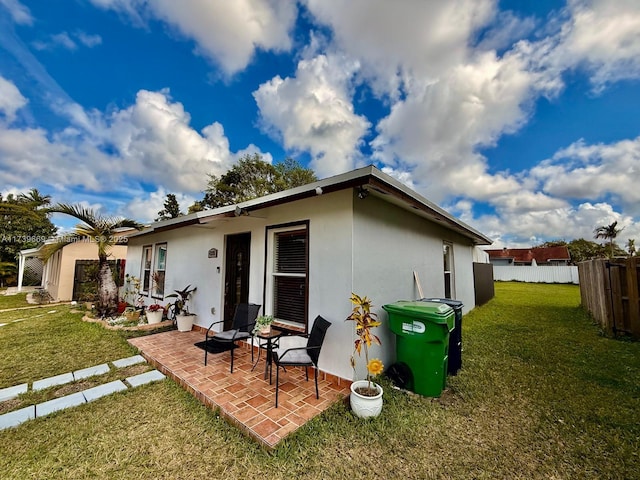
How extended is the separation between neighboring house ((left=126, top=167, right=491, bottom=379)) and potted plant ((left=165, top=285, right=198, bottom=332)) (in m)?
0.19

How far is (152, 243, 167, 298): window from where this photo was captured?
7.91m

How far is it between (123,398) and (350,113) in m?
8.69

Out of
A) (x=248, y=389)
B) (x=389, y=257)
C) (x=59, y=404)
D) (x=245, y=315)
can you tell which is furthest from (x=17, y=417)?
(x=389, y=257)

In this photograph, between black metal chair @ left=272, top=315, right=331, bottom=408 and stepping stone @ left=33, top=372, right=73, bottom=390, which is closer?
black metal chair @ left=272, top=315, right=331, bottom=408

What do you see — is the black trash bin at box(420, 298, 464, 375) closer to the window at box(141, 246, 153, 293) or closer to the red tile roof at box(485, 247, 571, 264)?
the window at box(141, 246, 153, 293)

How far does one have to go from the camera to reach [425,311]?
3.16m

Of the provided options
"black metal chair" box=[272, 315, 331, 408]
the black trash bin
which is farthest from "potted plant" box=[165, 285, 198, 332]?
the black trash bin

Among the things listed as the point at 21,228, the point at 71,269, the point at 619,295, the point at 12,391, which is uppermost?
the point at 21,228

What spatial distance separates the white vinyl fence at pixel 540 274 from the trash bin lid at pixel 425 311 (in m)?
24.5

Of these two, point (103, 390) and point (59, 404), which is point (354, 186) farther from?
point (59, 404)

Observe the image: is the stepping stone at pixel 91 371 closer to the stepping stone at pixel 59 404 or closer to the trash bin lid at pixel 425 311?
the stepping stone at pixel 59 404

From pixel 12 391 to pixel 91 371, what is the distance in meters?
0.79

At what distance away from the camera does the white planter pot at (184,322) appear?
611cm

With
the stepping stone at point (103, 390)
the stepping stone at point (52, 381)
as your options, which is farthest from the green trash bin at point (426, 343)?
the stepping stone at point (52, 381)
